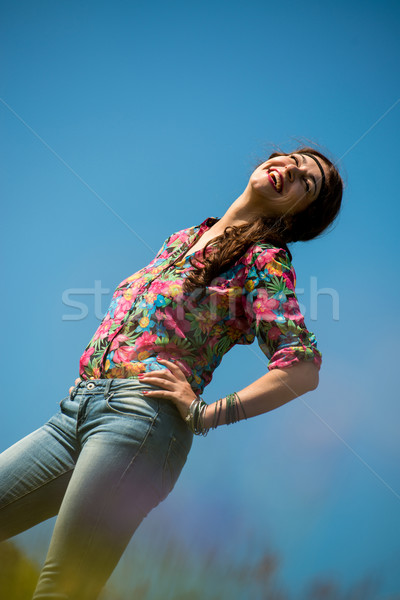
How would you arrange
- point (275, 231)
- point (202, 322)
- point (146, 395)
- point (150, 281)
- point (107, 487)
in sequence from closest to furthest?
point (107, 487) < point (146, 395) < point (202, 322) < point (150, 281) < point (275, 231)

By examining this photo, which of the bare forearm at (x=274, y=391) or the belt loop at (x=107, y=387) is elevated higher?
the belt loop at (x=107, y=387)

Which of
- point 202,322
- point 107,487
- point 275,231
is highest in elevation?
point 275,231

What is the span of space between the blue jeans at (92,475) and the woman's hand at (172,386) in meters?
0.03

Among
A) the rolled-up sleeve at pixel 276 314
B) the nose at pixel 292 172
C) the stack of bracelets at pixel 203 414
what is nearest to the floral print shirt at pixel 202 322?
the rolled-up sleeve at pixel 276 314

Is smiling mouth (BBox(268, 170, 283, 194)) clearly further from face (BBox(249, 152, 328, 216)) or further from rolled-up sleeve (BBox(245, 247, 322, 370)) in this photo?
rolled-up sleeve (BBox(245, 247, 322, 370))

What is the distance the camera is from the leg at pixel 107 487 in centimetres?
125

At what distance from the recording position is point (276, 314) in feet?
4.85

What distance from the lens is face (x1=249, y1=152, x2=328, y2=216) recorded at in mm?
1865

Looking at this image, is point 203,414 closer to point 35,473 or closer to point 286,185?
point 35,473

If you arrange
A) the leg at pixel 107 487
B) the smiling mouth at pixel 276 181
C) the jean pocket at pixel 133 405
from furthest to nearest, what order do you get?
1. the smiling mouth at pixel 276 181
2. the jean pocket at pixel 133 405
3. the leg at pixel 107 487

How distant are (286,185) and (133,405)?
3.24 feet

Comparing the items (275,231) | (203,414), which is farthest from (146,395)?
(275,231)

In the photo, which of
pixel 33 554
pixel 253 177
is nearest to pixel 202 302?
pixel 253 177

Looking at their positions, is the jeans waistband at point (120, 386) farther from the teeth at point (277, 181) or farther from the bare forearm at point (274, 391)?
the teeth at point (277, 181)
